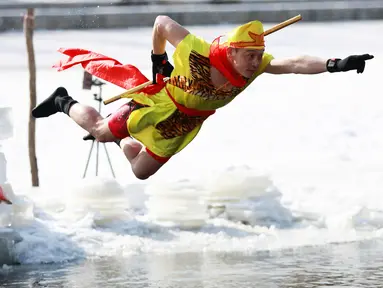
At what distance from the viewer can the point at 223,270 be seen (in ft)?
61.4

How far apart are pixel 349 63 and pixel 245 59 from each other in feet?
3.37

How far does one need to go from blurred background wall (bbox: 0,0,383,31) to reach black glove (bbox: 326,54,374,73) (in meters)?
20.6

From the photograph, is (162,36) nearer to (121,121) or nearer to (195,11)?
(121,121)

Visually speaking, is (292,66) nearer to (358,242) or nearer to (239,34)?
(239,34)

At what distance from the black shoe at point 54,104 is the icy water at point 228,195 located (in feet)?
15.5

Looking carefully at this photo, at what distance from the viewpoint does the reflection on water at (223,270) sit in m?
17.7

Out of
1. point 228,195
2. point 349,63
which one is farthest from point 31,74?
point 349,63

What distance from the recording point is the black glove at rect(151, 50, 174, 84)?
12586 mm

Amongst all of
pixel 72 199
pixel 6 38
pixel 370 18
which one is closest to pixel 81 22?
pixel 6 38

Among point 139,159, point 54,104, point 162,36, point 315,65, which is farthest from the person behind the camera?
point 54,104

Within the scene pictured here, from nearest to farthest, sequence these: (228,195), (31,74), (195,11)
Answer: (228,195) → (31,74) → (195,11)

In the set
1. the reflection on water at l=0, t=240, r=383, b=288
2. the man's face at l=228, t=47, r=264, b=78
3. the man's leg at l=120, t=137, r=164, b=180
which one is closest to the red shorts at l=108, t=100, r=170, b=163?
the man's leg at l=120, t=137, r=164, b=180

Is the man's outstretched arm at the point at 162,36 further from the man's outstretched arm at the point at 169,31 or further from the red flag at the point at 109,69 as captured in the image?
the red flag at the point at 109,69

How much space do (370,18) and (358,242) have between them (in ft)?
44.4
